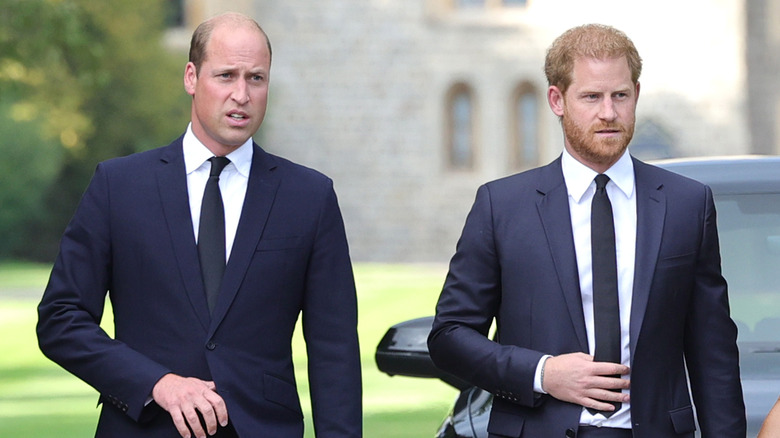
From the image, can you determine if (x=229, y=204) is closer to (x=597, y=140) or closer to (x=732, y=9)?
(x=597, y=140)

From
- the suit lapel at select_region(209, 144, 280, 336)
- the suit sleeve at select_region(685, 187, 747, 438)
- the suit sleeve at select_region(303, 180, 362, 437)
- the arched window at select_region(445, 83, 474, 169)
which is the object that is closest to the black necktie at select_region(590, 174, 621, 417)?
the suit sleeve at select_region(685, 187, 747, 438)

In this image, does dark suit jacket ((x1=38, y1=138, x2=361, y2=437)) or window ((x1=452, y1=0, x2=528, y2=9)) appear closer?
dark suit jacket ((x1=38, y1=138, x2=361, y2=437))

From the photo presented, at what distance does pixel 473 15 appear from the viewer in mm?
36094

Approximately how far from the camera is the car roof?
4.61m

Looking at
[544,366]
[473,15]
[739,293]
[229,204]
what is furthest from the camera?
[473,15]

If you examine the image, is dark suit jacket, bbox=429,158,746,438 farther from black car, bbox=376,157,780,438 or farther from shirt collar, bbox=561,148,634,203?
black car, bbox=376,157,780,438

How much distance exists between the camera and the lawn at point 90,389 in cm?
1058

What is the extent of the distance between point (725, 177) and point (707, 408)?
4.01ft

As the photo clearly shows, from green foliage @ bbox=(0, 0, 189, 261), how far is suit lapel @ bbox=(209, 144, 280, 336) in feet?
90.1

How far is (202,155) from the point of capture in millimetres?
3793

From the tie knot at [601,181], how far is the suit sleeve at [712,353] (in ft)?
0.89

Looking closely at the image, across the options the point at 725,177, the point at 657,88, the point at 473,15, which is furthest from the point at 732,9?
the point at 725,177

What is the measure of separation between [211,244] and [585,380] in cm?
97

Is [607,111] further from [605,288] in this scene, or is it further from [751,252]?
[751,252]
